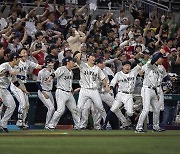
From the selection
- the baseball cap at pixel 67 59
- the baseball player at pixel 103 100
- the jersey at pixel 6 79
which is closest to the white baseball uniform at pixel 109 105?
the baseball player at pixel 103 100

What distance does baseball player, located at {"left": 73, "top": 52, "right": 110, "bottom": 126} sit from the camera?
23078 millimetres

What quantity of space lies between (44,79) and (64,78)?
0.81 m

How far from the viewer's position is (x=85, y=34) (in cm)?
2725

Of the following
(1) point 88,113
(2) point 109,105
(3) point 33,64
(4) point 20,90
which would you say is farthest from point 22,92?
(2) point 109,105

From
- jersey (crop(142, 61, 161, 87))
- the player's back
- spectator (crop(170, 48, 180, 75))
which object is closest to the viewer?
the player's back

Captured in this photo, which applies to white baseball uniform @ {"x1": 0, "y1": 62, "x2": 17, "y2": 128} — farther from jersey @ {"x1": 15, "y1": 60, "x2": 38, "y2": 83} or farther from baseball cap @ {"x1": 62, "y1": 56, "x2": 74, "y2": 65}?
baseball cap @ {"x1": 62, "y1": 56, "x2": 74, "y2": 65}

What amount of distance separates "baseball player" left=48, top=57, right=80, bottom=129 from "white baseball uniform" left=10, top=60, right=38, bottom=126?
0.89 m

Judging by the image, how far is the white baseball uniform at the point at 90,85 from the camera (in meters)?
23.1

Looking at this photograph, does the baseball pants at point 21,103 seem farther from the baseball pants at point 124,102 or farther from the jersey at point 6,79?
the baseball pants at point 124,102

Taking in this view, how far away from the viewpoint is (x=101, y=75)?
2320cm

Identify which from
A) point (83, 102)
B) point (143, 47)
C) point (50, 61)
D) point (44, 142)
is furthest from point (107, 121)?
point (44, 142)

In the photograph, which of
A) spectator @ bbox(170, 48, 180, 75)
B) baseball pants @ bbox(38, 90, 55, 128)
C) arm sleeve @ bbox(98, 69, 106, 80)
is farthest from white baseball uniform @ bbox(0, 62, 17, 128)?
spectator @ bbox(170, 48, 180, 75)

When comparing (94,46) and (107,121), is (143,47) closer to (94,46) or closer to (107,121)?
(94,46)

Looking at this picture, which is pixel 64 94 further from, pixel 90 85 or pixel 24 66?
pixel 24 66
